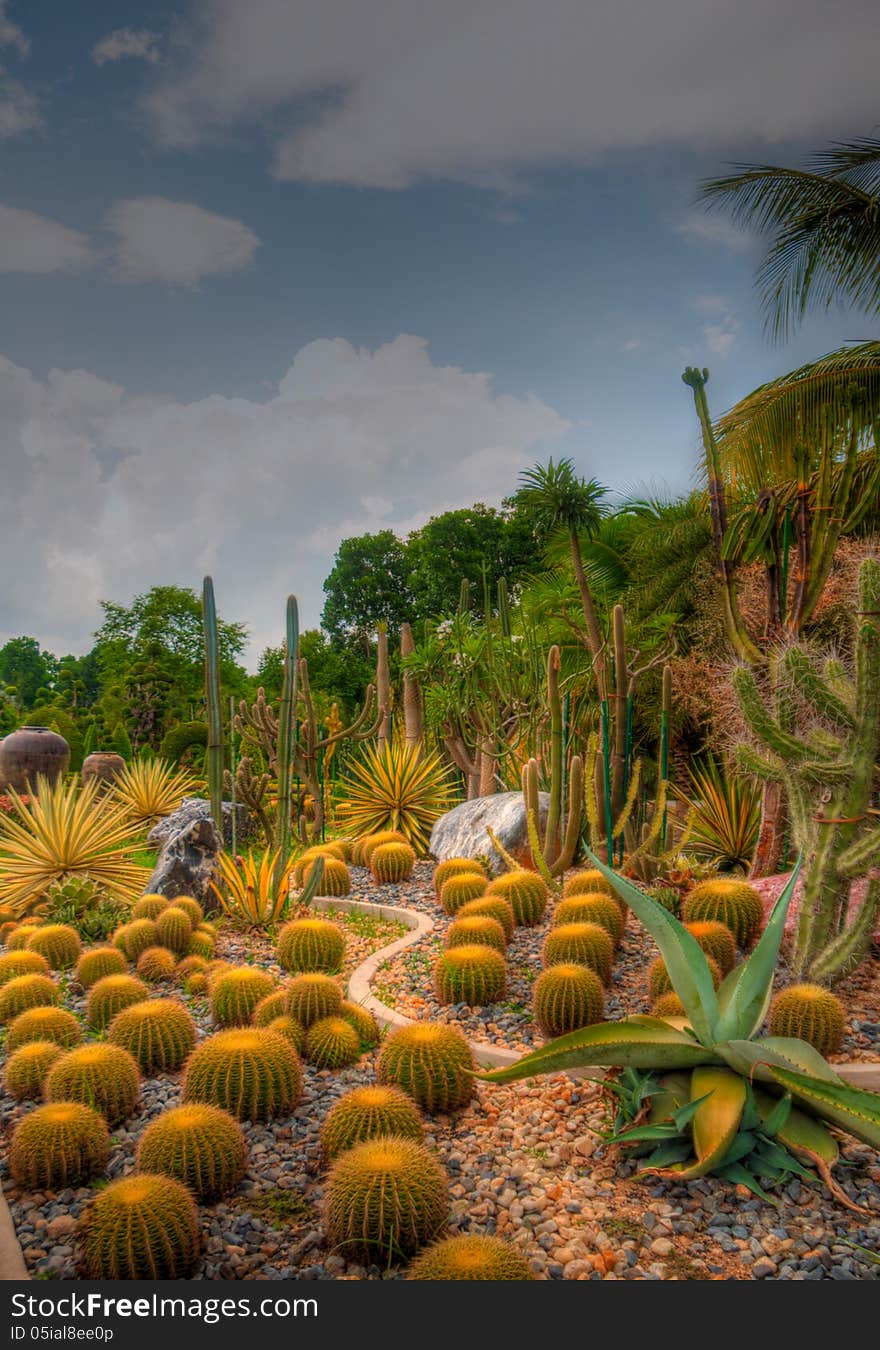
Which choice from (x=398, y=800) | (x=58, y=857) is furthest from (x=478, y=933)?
(x=398, y=800)

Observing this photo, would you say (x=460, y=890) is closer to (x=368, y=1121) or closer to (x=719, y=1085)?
(x=368, y=1121)

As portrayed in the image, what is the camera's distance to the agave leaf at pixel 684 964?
122 inches

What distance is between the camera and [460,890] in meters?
5.71

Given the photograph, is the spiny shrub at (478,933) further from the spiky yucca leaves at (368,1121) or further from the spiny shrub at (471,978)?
the spiky yucca leaves at (368,1121)

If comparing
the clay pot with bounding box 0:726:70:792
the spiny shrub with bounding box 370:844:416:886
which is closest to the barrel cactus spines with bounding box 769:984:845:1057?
the spiny shrub with bounding box 370:844:416:886

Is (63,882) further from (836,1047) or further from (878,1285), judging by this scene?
(878,1285)

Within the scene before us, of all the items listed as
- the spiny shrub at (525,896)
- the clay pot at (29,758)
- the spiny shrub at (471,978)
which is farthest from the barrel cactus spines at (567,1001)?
the clay pot at (29,758)

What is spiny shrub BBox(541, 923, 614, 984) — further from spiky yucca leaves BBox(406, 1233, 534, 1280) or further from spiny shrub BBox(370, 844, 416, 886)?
spiny shrub BBox(370, 844, 416, 886)

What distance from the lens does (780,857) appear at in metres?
5.61

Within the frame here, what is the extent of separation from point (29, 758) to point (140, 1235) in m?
12.4

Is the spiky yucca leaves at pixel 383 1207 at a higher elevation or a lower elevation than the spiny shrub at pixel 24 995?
lower

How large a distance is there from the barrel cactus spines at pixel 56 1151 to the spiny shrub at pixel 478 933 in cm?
210

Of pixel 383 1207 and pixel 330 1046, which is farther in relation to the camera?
pixel 330 1046

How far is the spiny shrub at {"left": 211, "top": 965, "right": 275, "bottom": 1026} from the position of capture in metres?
4.19
